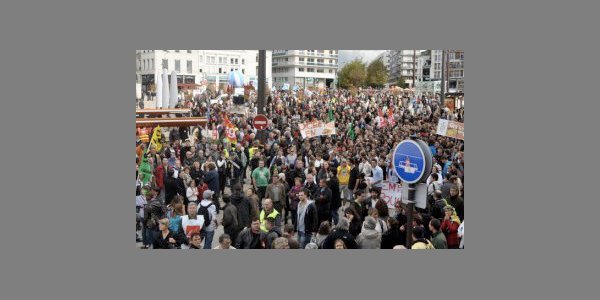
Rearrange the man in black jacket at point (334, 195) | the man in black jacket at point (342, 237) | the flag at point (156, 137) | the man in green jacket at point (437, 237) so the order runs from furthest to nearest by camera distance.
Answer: the flag at point (156, 137)
the man in black jacket at point (334, 195)
the man in black jacket at point (342, 237)
the man in green jacket at point (437, 237)

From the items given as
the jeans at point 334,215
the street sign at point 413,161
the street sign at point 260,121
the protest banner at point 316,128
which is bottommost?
the jeans at point 334,215

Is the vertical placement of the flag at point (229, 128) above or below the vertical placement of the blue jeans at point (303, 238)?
above

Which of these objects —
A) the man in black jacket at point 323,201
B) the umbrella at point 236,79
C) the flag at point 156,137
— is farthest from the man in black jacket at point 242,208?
the umbrella at point 236,79

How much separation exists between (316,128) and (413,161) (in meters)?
3.55

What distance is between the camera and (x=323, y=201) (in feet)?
50.5

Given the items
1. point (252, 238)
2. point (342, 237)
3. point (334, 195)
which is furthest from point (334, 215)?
point (252, 238)

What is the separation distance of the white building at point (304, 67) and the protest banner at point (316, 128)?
0.82m

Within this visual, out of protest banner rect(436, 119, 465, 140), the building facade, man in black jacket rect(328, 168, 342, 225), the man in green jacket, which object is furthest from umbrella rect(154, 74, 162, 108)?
the man in green jacket

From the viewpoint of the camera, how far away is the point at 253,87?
15875 mm

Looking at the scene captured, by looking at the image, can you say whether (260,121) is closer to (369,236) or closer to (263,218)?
(263,218)

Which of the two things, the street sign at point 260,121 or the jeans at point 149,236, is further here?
the street sign at point 260,121

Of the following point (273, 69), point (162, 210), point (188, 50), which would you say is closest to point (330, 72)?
point (273, 69)

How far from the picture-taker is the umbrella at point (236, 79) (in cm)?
1580

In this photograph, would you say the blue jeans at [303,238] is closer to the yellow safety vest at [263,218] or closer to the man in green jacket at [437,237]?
the yellow safety vest at [263,218]
